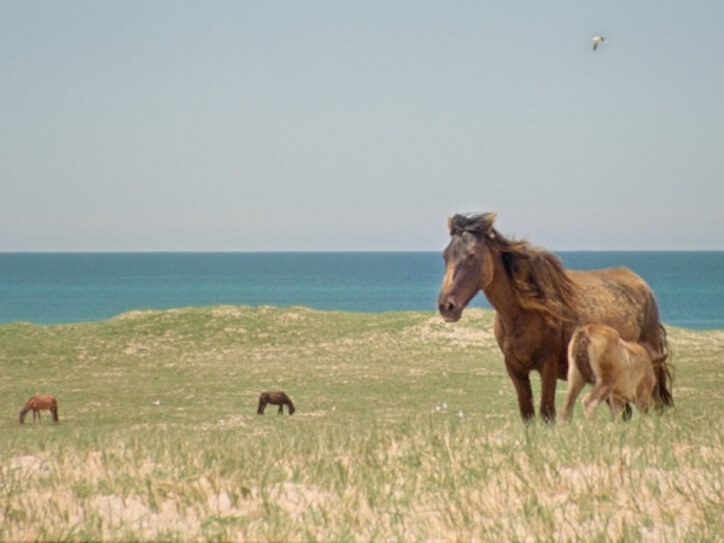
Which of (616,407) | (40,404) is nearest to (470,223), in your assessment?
(616,407)

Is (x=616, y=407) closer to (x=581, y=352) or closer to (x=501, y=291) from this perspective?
(x=581, y=352)

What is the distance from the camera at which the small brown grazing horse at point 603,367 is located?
8977mm

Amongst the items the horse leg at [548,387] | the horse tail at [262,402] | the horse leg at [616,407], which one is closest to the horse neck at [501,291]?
the horse leg at [548,387]

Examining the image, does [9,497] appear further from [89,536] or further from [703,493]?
[703,493]

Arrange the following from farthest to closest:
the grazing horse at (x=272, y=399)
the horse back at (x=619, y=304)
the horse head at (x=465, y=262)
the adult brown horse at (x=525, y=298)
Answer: the grazing horse at (x=272, y=399), the horse back at (x=619, y=304), the adult brown horse at (x=525, y=298), the horse head at (x=465, y=262)

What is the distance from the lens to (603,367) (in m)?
9.00

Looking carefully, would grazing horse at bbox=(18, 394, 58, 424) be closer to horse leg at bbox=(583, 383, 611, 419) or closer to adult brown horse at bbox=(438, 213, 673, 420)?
adult brown horse at bbox=(438, 213, 673, 420)

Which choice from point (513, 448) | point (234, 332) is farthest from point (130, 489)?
point (234, 332)

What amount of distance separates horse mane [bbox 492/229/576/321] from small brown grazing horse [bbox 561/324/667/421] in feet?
1.66

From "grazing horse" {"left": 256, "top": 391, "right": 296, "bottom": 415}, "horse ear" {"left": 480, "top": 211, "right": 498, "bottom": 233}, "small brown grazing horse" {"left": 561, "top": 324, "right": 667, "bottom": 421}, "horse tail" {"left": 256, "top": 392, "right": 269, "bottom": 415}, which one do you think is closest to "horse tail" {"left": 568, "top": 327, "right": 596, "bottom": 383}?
"small brown grazing horse" {"left": 561, "top": 324, "right": 667, "bottom": 421}

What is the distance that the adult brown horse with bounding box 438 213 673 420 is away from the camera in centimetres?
928

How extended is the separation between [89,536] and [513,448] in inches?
131

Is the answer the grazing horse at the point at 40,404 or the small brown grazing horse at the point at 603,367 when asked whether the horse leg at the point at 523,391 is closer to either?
the small brown grazing horse at the point at 603,367

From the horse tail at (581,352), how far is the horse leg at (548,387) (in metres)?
0.50
